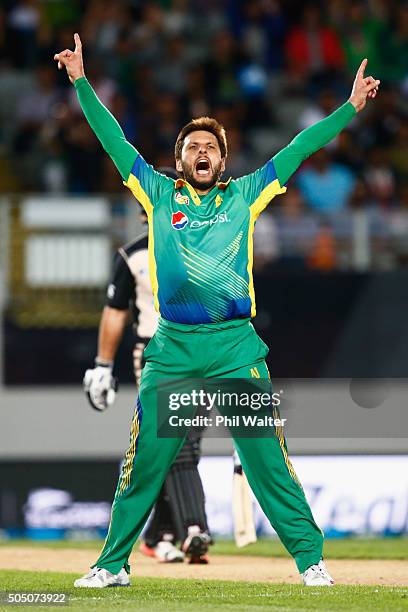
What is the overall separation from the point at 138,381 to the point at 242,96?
814 cm

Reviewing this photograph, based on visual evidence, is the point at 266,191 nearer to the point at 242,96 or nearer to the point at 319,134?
the point at 319,134

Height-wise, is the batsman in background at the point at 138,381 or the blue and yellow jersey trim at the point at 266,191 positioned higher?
the blue and yellow jersey trim at the point at 266,191

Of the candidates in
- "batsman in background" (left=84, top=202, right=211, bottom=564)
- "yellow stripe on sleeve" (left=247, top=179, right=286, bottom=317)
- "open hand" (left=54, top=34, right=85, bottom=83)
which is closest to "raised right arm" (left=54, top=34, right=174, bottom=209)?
"open hand" (left=54, top=34, right=85, bottom=83)

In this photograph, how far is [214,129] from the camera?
7910mm

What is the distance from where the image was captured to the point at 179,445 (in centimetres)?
771

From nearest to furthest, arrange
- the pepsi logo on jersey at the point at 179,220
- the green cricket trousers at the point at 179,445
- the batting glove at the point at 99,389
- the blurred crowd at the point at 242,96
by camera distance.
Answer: the green cricket trousers at the point at 179,445 < the pepsi logo on jersey at the point at 179,220 < the batting glove at the point at 99,389 < the blurred crowd at the point at 242,96

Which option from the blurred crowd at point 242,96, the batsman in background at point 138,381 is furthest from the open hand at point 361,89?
the blurred crowd at point 242,96

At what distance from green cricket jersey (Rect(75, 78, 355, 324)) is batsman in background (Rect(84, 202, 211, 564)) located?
7.14 feet

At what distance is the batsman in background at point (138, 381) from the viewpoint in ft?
32.3

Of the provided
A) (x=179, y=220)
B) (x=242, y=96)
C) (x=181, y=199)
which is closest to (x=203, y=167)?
(x=181, y=199)

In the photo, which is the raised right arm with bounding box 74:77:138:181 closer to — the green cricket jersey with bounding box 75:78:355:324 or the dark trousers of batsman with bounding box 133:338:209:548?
the green cricket jersey with bounding box 75:78:355:324

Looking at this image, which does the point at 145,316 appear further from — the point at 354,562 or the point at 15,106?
the point at 15,106

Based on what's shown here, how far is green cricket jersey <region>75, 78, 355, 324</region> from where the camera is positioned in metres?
7.66

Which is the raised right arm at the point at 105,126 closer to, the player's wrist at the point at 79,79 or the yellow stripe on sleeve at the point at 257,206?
the player's wrist at the point at 79,79
